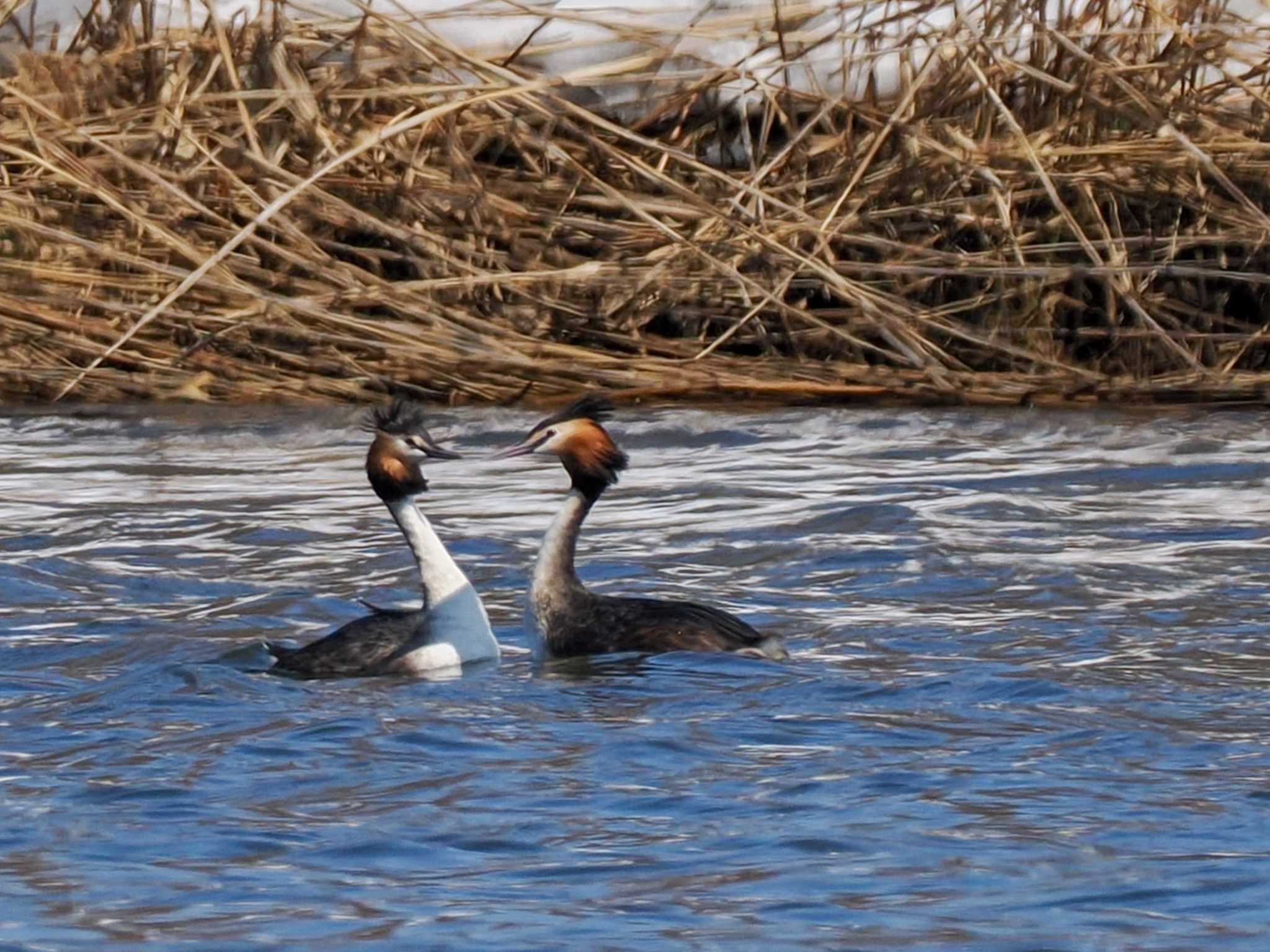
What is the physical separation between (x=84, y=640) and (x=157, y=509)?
5.74ft

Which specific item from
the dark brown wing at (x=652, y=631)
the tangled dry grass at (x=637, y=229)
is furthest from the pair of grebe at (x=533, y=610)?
the tangled dry grass at (x=637, y=229)

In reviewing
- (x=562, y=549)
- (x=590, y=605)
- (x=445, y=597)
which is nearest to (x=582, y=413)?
(x=562, y=549)

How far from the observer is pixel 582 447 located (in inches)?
257

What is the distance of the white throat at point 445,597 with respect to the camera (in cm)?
598

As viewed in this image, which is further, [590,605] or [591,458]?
[591,458]

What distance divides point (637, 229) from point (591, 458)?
11.3 ft

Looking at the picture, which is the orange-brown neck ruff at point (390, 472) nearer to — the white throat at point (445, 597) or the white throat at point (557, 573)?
the white throat at point (445, 597)

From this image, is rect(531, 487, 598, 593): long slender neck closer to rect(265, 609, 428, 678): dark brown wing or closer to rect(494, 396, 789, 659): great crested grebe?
rect(494, 396, 789, 659): great crested grebe

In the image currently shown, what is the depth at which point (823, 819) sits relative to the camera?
14.5 feet

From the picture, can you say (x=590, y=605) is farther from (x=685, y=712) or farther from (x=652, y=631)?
(x=685, y=712)

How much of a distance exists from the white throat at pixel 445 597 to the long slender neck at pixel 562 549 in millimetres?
190

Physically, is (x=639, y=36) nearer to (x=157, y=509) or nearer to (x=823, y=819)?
(x=157, y=509)

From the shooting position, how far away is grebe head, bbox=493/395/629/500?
21.4 ft

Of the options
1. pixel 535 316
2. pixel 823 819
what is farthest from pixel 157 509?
pixel 823 819
